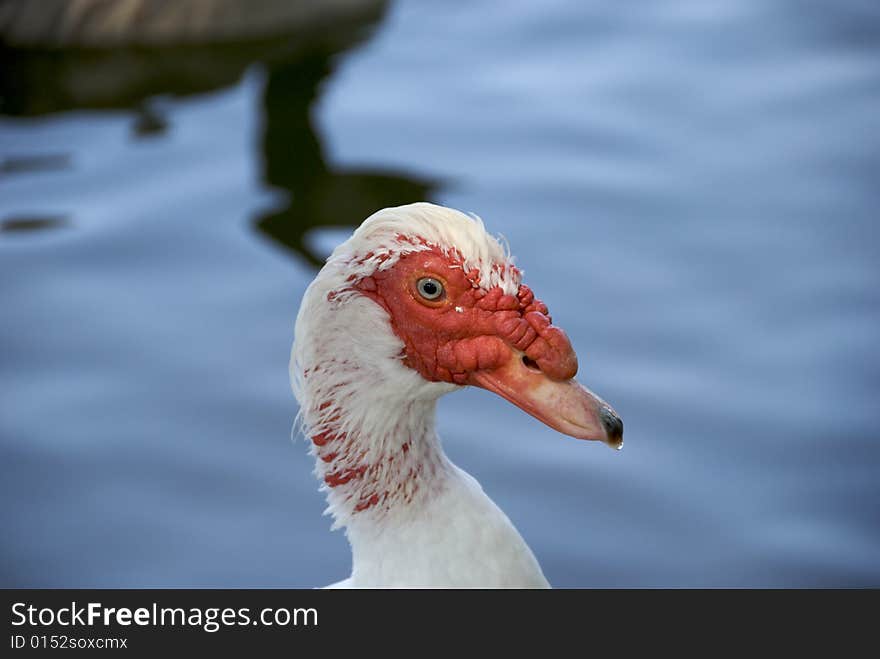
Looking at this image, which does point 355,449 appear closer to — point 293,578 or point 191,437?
point 293,578

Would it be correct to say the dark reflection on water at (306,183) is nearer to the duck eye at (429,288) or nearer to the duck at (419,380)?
the duck at (419,380)

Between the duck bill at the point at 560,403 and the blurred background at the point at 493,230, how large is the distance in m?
1.83

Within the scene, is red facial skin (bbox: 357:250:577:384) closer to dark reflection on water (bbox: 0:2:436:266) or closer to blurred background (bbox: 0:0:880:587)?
blurred background (bbox: 0:0:880:587)

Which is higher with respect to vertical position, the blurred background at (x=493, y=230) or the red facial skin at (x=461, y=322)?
the blurred background at (x=493, y=230)

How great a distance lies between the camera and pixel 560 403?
3062 millimetres

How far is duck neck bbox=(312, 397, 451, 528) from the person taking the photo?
3.20 meters

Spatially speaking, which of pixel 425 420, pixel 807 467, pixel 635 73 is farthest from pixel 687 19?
pixel 425 420

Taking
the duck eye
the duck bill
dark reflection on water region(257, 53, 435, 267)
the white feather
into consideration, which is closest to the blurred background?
dark reflection on water region(257, 53, 435, 267)

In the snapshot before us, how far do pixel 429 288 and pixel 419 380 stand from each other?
209 mm

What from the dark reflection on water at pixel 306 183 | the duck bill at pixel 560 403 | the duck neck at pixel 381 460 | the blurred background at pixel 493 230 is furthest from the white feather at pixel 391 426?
the dark reflection on water at pixel 306 183

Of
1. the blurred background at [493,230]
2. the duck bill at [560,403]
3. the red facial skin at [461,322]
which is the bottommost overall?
the duck bill at [560,403]

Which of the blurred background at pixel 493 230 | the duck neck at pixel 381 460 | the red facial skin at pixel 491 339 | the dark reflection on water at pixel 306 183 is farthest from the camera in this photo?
the dark reflection on water at pixel 306 183

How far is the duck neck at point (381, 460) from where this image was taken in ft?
10.5

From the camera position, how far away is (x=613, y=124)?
23.2 feet
